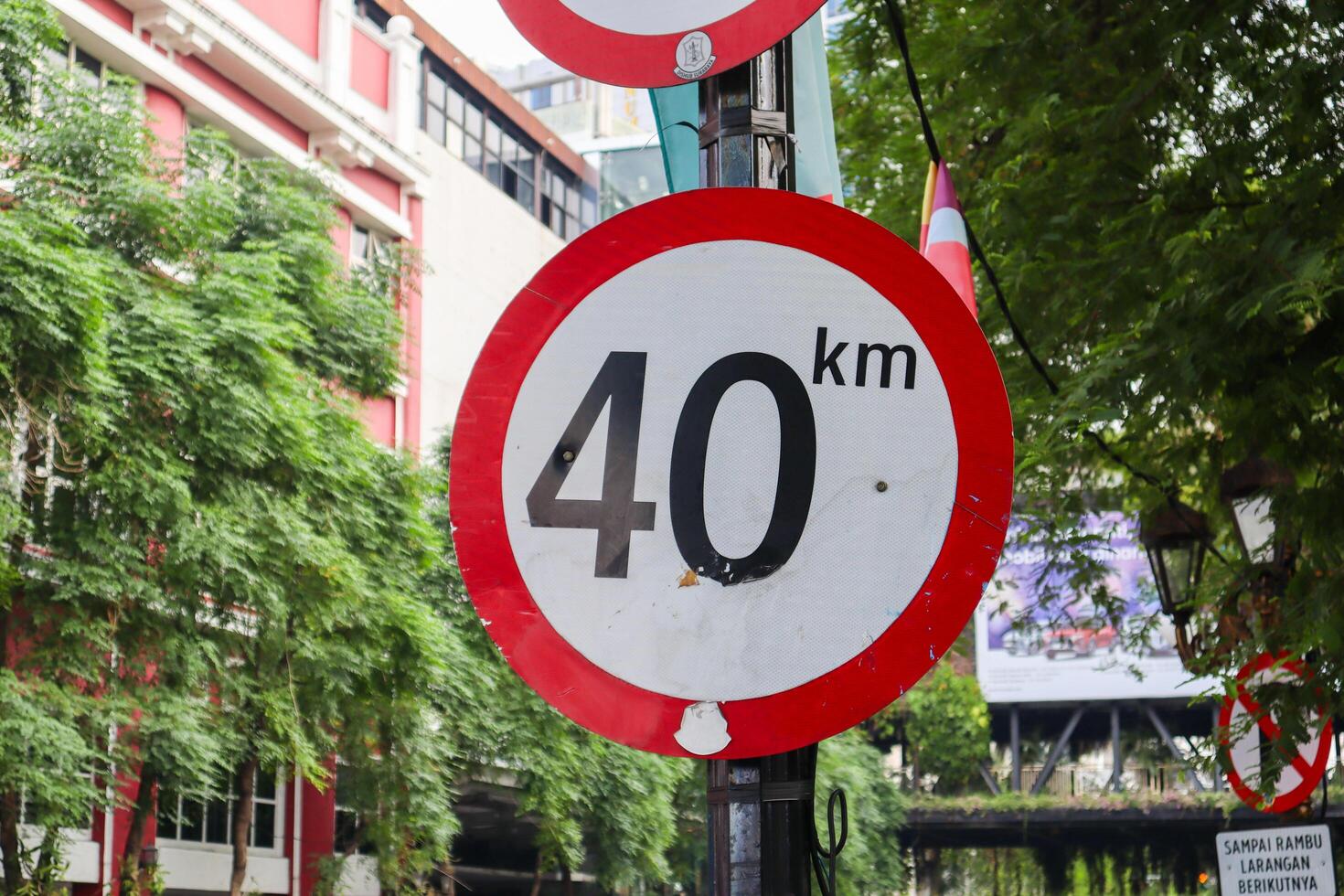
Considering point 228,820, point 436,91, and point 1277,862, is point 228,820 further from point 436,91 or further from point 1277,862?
point 436,91

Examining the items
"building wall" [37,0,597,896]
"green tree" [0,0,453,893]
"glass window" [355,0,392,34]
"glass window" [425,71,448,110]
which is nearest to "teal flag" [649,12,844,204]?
"green tree" [0,0,453,893]

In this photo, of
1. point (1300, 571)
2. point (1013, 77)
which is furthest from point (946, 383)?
point (1013, 77)

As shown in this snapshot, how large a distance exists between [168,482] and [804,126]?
38.7ft

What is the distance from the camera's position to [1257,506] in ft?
23.6

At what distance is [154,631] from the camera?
15133 mm

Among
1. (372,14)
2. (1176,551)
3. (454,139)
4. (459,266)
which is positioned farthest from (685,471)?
(454,139)

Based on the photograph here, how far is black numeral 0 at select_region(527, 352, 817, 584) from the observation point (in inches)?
76.6

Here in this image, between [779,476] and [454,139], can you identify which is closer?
[779,476]

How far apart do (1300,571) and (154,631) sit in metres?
11.5

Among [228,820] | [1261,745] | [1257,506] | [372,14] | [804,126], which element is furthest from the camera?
[372,14]

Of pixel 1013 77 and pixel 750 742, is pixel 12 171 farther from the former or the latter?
pixel 750 742

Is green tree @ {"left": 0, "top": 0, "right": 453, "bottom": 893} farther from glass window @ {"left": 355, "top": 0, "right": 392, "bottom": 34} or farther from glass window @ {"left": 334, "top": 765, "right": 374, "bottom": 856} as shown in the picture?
glass window @ {"left": 355, "top": 0, "right": 392, "bottom": 34}

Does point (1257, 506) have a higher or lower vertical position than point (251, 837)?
higher

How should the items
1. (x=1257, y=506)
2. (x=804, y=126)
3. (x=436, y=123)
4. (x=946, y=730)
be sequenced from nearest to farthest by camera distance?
(x=804, y=126) < (x=1257, y=506) < (x=436, y=123) < (x=946, y=730)
